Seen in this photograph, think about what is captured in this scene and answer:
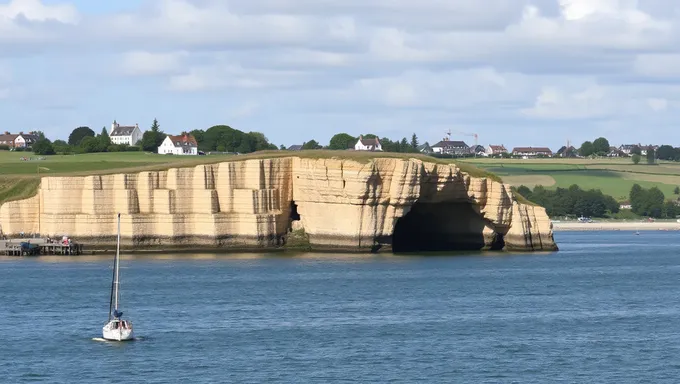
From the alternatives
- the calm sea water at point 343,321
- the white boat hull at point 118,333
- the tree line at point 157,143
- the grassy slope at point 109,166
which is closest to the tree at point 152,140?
the tree line at point 157,143

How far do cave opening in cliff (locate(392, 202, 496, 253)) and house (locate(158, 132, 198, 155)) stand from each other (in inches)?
2611

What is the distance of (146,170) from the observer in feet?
341

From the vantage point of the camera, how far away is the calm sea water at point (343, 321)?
51.3 meters

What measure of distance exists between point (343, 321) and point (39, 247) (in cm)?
4360

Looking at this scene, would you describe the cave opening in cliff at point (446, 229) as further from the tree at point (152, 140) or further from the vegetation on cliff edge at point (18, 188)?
the tree at point (152, 140)

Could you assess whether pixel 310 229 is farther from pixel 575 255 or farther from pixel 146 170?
pixel 575 255

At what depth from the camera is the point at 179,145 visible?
174375 millimetres

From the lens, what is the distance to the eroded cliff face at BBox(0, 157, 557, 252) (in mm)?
98375

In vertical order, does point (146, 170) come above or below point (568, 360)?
above

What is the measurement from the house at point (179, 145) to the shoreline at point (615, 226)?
156 ft

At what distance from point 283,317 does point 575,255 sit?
157 ft

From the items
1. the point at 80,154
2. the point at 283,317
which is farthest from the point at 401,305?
the point at 80,154

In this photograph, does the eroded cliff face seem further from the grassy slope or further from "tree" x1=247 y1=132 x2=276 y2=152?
"tree" x1=247 y1=132 x2=276 y2=152

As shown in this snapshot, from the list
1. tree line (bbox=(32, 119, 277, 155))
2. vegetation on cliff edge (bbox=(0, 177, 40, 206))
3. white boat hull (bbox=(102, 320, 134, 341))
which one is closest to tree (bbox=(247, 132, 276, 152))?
tree line (bbox=(32, 119, 277, 155))
